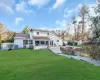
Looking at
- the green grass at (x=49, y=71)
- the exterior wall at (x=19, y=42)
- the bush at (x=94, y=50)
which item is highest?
the exterior wall at (x=19, y=42)

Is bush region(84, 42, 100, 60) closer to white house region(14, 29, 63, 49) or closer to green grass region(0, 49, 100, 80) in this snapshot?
green grass region(0, 49, 100, 80)

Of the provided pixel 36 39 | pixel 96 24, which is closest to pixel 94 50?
pixel 96 24

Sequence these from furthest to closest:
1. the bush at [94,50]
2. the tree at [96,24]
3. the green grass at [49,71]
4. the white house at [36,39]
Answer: the white house at [36,39] < the bush at [94,50] < the tree at [96,24] < the green grass at [49,71]

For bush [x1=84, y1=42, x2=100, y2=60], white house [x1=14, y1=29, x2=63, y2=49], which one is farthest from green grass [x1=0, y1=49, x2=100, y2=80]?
white house [x1=14, y1=29, x2=63, y2=49]

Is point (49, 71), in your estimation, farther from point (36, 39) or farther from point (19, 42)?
point (19, 42)

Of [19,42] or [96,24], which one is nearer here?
[96,24]

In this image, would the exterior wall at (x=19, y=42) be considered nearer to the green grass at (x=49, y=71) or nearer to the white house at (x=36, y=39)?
the white house at (x=36, y=39)

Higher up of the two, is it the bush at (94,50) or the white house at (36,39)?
the white house at (36,39)

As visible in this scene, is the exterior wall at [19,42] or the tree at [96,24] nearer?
the tree at [96,24]

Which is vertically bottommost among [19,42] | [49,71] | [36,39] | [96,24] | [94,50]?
[49,71]

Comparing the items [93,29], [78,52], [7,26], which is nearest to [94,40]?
[93,29]

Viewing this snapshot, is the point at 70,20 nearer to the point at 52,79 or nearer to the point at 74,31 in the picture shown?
the point at 74,31

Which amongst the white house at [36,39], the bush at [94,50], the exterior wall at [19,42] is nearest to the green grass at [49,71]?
the bush at [94,50]

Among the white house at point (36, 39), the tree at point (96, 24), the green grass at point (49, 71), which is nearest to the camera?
the green grass at point (49, 71)
